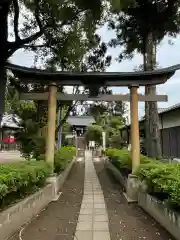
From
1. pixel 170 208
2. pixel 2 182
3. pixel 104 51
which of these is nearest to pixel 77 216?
pixel 170 208

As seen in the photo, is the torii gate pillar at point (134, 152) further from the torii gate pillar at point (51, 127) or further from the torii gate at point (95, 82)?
the torii gate pillar at point (51, 127)

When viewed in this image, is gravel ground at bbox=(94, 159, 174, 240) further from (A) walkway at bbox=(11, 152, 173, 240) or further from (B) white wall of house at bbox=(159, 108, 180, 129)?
(B) white wall of house at bbox=(159, 108, 180, 129)

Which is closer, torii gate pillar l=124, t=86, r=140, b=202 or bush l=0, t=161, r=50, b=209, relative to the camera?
bush l=0, t=161, r=50, b=209

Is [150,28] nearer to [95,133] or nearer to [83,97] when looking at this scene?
[83,97]

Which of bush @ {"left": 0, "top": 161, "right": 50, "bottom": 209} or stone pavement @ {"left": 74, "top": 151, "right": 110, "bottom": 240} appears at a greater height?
bush @ {"left": 0, "top": 161, "right": 50, "bottom": 209}

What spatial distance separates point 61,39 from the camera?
1069cm

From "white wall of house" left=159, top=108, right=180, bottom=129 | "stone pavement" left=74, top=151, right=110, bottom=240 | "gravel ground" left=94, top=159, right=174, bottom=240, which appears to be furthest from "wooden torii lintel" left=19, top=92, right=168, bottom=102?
"white wall of house" left=159, top=108, right=180, bottom=129

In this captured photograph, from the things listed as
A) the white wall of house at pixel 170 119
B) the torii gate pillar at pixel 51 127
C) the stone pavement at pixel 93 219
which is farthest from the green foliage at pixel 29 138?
the white wall of house at pixel 170 119

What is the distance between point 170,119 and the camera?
15.9 metres

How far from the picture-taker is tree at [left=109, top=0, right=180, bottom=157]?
10914 mm

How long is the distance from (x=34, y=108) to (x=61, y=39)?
5.56 m

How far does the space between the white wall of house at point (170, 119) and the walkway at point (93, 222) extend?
754cm

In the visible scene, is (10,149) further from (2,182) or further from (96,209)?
(2,182)

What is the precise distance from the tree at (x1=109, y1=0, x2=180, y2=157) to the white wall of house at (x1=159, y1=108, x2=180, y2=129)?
388 centimetres
